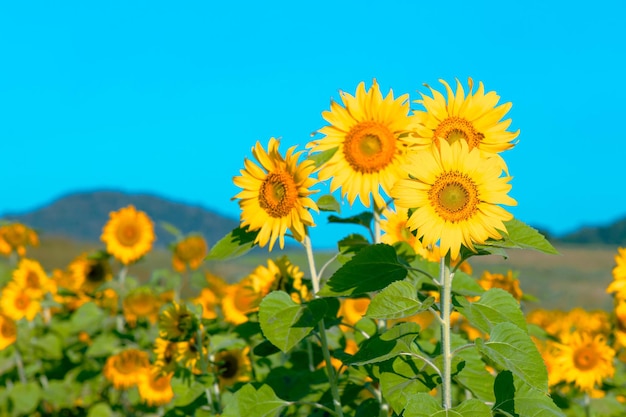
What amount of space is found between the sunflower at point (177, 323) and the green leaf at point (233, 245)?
975 millimetres

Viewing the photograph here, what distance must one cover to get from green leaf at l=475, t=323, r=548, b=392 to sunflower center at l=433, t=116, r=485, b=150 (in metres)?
0.73

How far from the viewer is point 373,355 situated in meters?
2.72

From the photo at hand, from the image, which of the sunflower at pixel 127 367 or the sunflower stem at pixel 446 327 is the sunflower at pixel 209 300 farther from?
the sunflower stem at pixel 446 327

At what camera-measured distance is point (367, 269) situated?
2840 millimetres

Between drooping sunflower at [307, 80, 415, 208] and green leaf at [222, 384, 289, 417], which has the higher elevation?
drooping sunflower at [307, 80, 415, 208]

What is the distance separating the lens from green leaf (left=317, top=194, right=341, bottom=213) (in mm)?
3250

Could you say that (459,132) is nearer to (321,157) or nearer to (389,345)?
(321,157)

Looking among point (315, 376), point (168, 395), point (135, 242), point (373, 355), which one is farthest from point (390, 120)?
point (135, 242)

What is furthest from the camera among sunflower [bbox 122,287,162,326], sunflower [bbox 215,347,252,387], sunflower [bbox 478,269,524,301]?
sunflower [bbox 122,287,162,326]

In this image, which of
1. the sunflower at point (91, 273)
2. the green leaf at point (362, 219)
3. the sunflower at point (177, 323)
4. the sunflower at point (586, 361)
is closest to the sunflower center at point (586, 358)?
the sunflower at point (586, 361)

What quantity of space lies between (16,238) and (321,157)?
21.4 feet

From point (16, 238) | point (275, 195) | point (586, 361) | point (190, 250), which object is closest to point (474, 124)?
point (275, 195)

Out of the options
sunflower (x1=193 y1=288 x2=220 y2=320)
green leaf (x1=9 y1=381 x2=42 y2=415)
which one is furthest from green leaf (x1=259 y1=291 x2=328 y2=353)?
green leaf (x1=9 y1=381 x2=42 y2=415)

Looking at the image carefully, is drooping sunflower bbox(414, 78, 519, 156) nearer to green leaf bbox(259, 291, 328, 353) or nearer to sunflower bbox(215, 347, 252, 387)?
green leaf bbox(259, 291, 328, 353)
